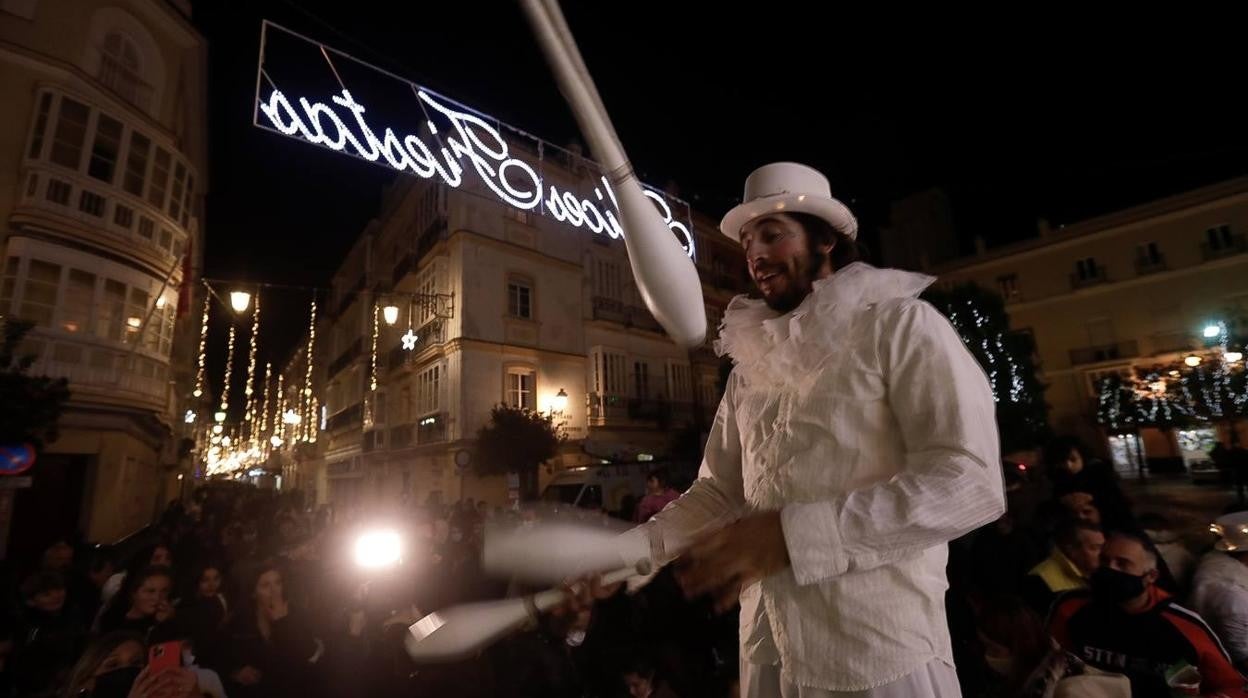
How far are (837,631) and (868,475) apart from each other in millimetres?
370

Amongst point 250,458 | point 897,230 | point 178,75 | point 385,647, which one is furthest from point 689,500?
point 250,458

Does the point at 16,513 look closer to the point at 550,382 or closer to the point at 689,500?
the point at 550,382

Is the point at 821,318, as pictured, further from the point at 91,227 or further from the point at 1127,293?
the point at 1127,293

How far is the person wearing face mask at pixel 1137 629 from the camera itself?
2820mm

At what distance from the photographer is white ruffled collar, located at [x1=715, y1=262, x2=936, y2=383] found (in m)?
1.50

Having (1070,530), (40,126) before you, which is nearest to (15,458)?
(40,126)

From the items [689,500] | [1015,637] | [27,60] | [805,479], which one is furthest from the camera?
[27,60]

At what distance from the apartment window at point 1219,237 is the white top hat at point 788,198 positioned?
37000 mm

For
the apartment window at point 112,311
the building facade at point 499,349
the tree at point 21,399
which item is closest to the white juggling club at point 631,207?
the tree at point 21,399

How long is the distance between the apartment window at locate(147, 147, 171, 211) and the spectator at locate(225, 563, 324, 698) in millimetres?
15248

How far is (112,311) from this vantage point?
46.2ft

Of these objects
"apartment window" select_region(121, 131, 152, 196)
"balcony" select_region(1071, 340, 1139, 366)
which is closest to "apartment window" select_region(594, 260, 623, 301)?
"apartment window" select_region(121, 131, 152, 196)

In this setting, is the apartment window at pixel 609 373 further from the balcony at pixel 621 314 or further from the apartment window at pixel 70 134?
the apartment window at pixel 70 134

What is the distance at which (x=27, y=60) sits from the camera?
12.6 metres
